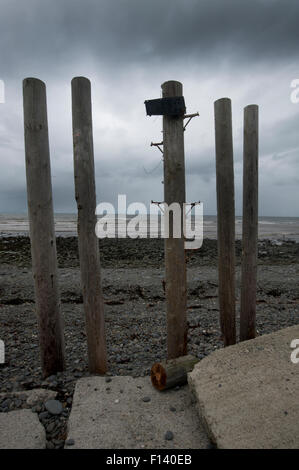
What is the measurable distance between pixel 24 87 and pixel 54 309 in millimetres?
2448

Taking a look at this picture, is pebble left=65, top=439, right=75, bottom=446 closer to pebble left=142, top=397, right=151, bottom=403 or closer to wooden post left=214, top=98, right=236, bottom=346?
pebble left=142, top=397, right=151, bottom=403

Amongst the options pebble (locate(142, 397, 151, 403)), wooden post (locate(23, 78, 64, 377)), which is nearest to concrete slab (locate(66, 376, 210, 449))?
pebble (locate(142, 397, 151, 403))

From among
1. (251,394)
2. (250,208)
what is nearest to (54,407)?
(251,394)

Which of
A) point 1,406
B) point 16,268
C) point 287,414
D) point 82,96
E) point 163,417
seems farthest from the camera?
point 16,268

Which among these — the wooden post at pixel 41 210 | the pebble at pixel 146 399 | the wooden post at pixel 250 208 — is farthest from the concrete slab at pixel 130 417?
the wooden post at pixel 250 208

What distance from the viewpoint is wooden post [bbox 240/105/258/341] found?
3.83 meters

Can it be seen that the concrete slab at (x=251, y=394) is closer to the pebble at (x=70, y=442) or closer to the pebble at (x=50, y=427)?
the pebble at (x=70, y=442)

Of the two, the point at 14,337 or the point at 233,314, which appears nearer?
the point at 233,314

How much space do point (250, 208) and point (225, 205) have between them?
366 mm

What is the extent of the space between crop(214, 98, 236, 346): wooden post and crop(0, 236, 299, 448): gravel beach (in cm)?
82

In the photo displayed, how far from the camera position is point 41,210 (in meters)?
3.20

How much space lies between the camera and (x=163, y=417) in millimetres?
2709

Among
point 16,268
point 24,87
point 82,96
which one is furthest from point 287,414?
point 16,268

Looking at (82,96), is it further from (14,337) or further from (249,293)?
(14,337)
